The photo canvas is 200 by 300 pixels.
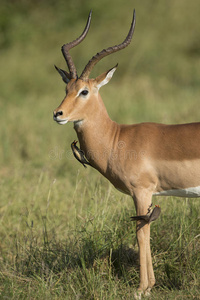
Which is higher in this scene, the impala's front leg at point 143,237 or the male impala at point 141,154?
the male impala at point 141,154

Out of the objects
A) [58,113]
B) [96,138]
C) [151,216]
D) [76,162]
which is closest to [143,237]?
[151,216]

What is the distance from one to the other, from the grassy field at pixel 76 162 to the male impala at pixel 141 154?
1.35 ft

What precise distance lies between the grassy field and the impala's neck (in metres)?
0.42

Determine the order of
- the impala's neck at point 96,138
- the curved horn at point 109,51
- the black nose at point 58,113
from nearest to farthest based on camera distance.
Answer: the black nose at point 58,113, the curved horn at point 109,51, the impala's neck at point 96,138

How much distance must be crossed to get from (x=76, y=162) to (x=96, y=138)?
134 inches

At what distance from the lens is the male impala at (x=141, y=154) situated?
3826mm

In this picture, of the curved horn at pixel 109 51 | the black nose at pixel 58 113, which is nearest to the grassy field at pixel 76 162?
the black nose at pixel 58 113

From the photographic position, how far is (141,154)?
12.7 feet

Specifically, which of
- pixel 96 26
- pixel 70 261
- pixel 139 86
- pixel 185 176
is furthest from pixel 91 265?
pixel 96 26

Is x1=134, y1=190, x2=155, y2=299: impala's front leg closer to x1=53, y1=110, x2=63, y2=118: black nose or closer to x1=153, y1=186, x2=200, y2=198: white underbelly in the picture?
x1=153, y1=186, x2=200, y2=198: white underbelly

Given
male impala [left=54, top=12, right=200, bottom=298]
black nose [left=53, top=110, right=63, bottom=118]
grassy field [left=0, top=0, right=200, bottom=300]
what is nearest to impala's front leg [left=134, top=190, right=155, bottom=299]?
male impala [left=54, top=12, right=200, bottom=298]

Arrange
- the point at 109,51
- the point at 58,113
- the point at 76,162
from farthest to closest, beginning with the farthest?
1. the point at 76,162
2. the point at 109,51
3. the point at 58,113

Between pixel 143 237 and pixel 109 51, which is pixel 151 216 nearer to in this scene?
pixel 143 237

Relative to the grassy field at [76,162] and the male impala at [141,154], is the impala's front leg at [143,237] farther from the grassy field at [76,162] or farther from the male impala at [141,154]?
the grassy field at [76,162]
